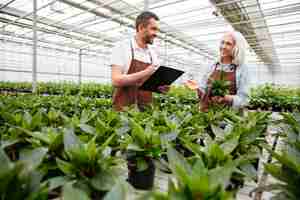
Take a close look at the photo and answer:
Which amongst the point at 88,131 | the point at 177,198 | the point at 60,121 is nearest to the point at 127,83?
the point at 60,121

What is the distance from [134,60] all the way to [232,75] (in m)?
0.98

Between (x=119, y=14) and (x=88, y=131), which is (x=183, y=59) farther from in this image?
(x=88, y=131)

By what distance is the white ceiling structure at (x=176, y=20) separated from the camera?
8898mm

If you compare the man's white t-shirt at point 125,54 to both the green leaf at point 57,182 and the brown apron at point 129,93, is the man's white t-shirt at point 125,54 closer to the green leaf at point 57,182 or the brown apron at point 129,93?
the brown apron at point 129,93

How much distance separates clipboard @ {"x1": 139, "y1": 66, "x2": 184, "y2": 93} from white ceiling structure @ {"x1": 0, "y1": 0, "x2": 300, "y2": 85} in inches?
152

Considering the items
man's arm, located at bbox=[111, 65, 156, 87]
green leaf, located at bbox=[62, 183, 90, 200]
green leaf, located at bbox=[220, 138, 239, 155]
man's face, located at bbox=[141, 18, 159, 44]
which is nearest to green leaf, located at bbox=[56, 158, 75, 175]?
green leaf, located at bbox=[62, 183, 90, 200]

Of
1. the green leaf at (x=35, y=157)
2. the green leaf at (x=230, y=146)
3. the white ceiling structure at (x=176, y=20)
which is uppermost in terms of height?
the white ceiling structure at (x=176, y=20)

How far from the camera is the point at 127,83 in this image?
2.31 metres

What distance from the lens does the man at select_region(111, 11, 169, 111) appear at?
246 centimetres

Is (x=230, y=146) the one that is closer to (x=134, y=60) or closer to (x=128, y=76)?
(x=128, y=76)

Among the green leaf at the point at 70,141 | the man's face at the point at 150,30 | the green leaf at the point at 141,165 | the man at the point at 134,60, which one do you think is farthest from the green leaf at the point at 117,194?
the man's face at the point at 150,30

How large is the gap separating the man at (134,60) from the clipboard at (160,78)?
0.18 ft

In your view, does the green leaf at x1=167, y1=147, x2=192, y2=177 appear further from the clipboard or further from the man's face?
the man's face

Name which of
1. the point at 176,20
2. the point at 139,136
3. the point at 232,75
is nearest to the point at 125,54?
the point at 232,75
